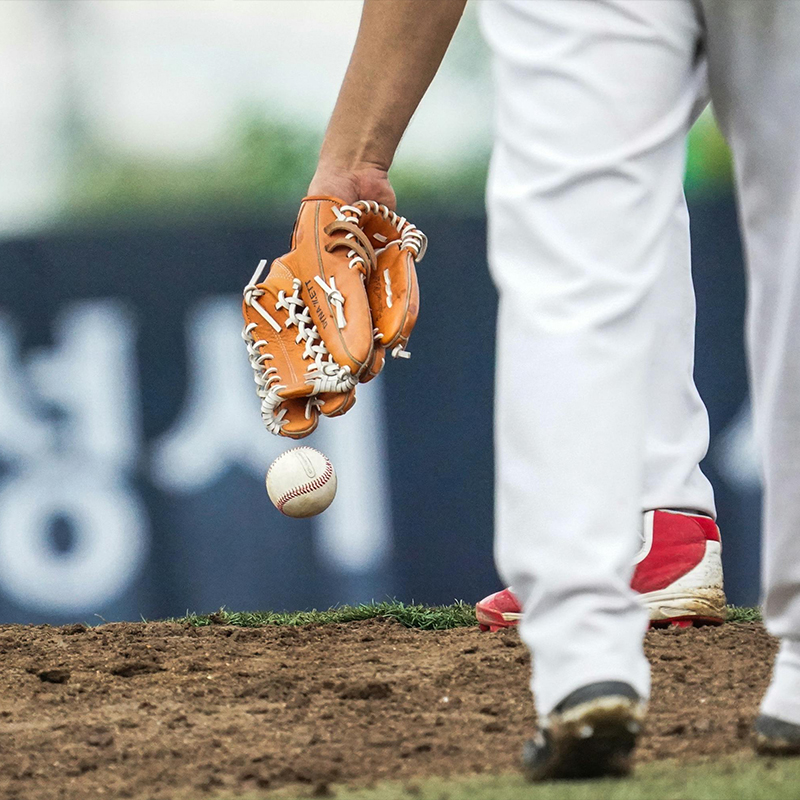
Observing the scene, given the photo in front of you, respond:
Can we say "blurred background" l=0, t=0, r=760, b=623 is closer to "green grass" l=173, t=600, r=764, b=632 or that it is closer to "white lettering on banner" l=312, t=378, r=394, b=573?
"white lettering on banner" l=312, t=378, r=394, b=573

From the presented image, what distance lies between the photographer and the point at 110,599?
3.79 m

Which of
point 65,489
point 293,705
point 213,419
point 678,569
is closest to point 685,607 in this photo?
point 678,569

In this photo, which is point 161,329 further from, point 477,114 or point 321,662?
point 321,662

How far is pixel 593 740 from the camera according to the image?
118 centimetres

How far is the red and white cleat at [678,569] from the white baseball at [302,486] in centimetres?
87

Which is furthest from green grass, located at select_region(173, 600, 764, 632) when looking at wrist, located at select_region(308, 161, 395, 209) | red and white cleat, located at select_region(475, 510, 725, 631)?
wrist, located at select_region(308, 161, 395, 209)

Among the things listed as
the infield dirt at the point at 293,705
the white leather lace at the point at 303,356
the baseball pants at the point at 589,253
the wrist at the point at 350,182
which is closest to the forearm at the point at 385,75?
the wrist at the point at 350,182

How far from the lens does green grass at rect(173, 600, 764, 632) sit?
3354mm

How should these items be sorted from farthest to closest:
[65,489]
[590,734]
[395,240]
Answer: [65,489], [395,240], [590,734]

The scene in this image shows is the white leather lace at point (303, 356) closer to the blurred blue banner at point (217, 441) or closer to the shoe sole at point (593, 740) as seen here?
the shoe sole at point (593, 740)

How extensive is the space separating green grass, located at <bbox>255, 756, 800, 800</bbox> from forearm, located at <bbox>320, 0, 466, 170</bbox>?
1168 mm

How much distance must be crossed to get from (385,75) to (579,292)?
98cm

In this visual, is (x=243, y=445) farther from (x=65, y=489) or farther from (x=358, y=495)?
(x=65, y=489)

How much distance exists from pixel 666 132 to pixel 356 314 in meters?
1.04
